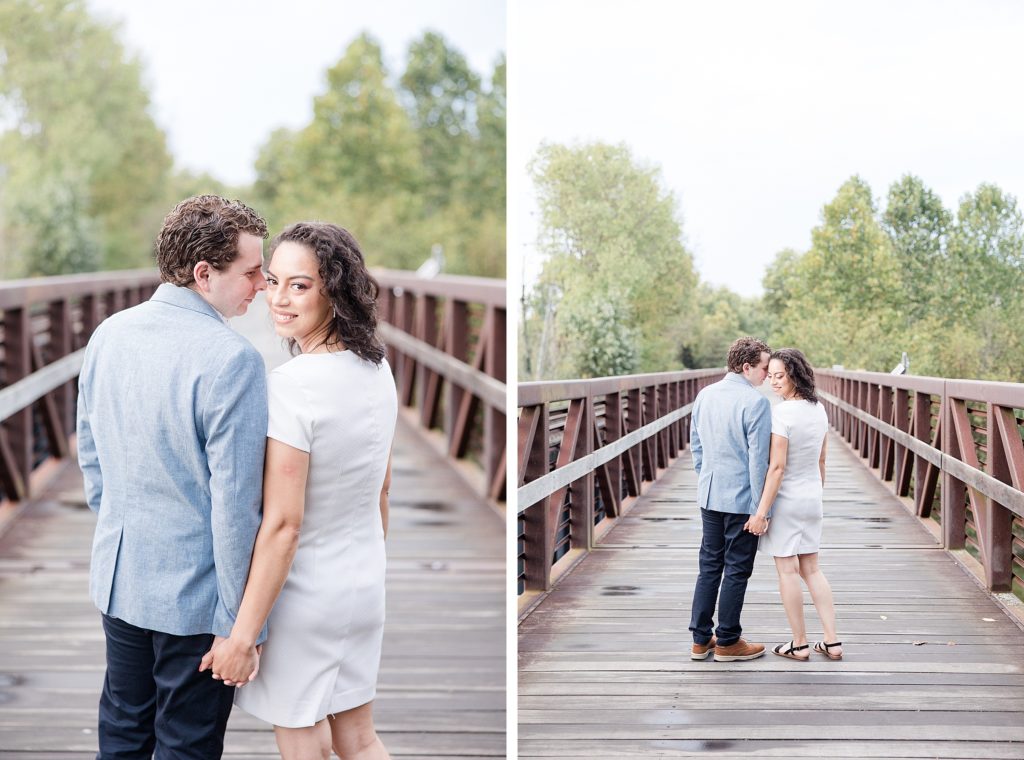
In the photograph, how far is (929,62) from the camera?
239cm

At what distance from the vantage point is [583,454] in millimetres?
2619

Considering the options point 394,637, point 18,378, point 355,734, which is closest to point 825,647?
point 355,734

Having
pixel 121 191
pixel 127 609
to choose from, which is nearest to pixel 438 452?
pixel 127 609

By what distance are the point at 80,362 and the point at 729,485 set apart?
10.9 ft

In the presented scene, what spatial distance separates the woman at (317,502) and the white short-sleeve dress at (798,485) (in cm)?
87

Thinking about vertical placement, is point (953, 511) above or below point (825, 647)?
above

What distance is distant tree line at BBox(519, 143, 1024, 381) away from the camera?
90.9 inches

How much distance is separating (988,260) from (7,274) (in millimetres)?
30586

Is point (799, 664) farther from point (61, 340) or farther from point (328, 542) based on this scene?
point (61, 340)

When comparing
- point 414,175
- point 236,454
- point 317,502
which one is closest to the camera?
point 236,454

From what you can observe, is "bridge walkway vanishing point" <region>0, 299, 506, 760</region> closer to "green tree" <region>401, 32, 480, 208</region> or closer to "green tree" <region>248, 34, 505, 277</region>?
"green tree" <region>248, 34, 505, 277</region>

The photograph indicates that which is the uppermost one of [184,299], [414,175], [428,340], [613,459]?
[414,175]

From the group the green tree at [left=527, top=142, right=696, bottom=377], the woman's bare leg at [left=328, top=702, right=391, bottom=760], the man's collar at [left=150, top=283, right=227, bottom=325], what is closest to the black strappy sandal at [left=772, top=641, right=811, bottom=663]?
the green tree at [left=527, top=142, right=696, bottom=377]

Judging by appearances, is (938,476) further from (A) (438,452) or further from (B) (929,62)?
(A) (438,452)
